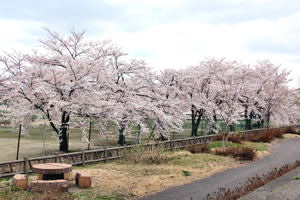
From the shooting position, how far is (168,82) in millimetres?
30438

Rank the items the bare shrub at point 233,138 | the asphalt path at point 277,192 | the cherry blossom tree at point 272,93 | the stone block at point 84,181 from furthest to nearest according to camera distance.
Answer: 1. the cherry blossom tree at point 272,93
2. the bare shrub at point 233,138
3. the stone block at point 84,181
4. the asphalt path at point 277,192

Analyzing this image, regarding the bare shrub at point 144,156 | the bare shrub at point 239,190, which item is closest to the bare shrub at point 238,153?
the bare shrub at point 144,156

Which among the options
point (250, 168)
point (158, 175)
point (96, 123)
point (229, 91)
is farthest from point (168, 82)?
point (158, 175)

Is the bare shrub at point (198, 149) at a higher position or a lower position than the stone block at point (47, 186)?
higher

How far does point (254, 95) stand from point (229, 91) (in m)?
16.1

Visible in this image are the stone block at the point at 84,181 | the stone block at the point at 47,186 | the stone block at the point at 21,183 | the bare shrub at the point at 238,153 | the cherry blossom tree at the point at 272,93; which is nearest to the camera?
the stone block at the point at 47,186

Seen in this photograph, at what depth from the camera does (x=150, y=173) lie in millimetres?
13734

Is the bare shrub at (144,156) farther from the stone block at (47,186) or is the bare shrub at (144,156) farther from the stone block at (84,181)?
the stone block at (47,186)

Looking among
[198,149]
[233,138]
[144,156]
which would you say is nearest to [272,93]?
[233,138]

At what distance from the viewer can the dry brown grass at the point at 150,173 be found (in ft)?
36.6

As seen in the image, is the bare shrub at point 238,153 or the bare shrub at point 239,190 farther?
the bare shrub at point 238,153

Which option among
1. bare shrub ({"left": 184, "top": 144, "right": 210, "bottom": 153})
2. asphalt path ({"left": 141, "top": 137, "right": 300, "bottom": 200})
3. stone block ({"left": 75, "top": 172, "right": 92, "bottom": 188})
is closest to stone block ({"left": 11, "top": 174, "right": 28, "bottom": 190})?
stone block ({"left": 75, "top": 172, "right": 92, "bottom": 188})

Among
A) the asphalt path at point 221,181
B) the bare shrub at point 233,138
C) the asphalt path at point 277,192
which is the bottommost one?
the asphalt path at point 221,181

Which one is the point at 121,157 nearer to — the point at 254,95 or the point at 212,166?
the point at 212,166
